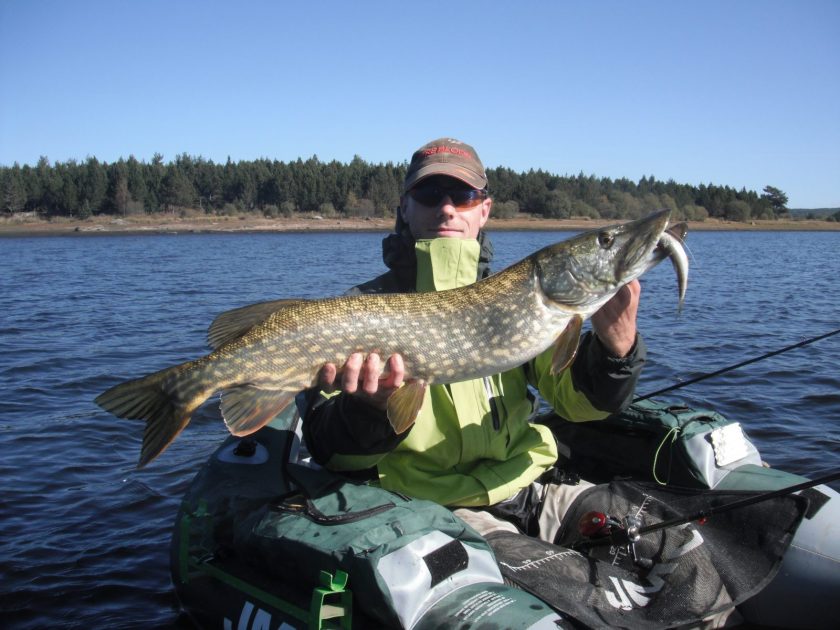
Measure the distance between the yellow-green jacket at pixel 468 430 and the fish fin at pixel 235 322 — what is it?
49 centimetres

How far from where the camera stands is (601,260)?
10.3 ft

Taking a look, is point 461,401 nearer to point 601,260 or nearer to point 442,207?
point 601,260

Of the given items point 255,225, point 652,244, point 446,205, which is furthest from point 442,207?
point 255,225

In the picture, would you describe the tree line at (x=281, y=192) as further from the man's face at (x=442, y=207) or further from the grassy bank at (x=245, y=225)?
the man's face at (x=442, y=207)

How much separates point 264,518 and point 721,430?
243 centimetres

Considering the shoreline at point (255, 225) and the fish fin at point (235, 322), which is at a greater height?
the fish fin at point (235, 322)

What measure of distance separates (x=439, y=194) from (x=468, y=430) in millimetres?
1234

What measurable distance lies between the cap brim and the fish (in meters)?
0.63

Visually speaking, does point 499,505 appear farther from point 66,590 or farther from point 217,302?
point 217,302

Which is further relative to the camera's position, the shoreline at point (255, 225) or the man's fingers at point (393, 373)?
the shoreline at point (255, 225)

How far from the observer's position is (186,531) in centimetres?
354

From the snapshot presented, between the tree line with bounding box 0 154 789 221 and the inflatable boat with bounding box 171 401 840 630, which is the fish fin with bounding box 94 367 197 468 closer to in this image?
the inflatable boat with bounding box 171 401 840 630

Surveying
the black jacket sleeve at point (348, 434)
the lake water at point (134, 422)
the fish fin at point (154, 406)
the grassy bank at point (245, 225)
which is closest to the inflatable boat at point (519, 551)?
the black jacket sleeve at point (348, 434)

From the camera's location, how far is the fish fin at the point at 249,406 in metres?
3.06
